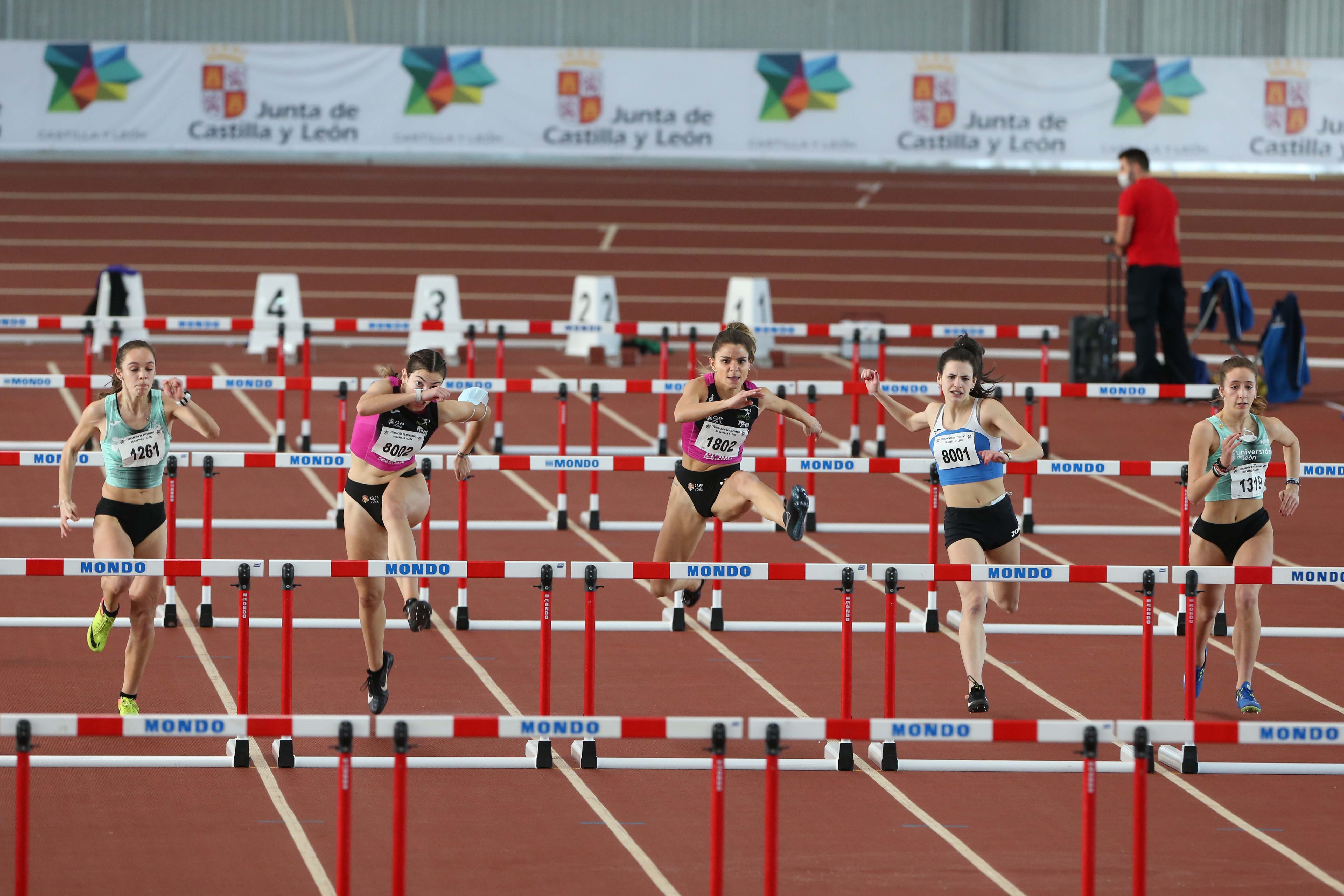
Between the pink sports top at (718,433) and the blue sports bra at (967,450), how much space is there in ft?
2.84

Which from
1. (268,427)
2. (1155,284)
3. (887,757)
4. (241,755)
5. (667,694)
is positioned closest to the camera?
(241,755)

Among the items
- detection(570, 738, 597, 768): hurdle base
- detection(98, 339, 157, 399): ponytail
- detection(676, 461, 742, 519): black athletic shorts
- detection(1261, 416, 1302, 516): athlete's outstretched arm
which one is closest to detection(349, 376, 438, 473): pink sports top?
detection(98, 339, 157, 399): ponytail

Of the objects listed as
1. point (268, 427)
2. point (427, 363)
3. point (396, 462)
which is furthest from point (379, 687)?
point (268, 427)

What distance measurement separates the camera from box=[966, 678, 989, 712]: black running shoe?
7715 mm

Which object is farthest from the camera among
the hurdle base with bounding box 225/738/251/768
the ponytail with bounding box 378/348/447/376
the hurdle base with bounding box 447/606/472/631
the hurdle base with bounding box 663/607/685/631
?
the hurdle base with bounding box 663/607/685/631

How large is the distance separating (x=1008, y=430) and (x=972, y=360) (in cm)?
36

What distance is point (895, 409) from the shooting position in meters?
8.16

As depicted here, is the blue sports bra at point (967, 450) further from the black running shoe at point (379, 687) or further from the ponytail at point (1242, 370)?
the black running shoe at point (379, 687)

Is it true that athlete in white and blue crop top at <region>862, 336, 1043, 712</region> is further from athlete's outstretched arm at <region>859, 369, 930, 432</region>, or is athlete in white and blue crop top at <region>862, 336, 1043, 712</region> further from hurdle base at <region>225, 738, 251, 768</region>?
hurdle base at <region>225, 738, 251, 768</region>

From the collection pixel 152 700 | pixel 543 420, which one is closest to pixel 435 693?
pixel 152 700

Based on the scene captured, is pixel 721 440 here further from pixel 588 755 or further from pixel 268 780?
pixel 268 780

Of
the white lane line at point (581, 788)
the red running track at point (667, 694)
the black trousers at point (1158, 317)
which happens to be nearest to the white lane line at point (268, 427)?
the red running track at point (667, 694)

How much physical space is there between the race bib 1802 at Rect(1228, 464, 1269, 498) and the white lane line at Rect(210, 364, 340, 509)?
5076 millimetres

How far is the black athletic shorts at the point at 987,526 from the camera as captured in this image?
7.80 m
